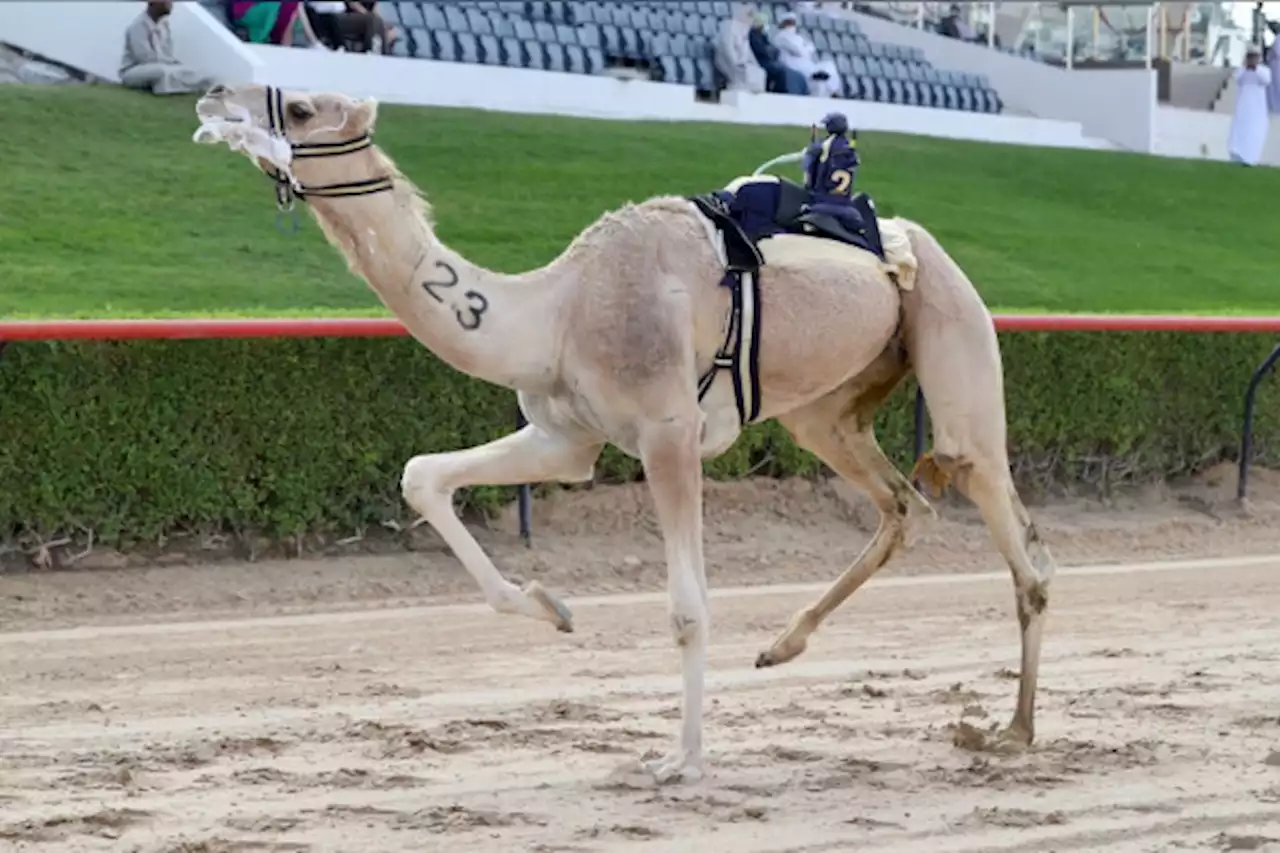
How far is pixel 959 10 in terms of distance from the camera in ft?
110

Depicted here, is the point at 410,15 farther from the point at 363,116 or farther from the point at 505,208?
the point at 363,116

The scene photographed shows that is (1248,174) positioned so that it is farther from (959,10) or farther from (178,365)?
(178,365)

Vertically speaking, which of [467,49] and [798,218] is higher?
[798,218]

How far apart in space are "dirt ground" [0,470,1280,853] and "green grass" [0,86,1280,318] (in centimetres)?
252

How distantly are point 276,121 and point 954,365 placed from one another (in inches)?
92.6

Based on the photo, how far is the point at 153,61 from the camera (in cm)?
1817

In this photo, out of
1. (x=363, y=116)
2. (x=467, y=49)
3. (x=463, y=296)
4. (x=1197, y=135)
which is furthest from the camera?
(x=1197, y=135)

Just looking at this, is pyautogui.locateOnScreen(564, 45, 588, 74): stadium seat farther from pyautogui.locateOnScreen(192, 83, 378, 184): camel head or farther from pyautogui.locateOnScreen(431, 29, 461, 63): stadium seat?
pyautogui.locateOnScreen(192, 83, 378, 184): camel head

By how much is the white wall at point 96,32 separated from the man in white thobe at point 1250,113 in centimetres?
1654

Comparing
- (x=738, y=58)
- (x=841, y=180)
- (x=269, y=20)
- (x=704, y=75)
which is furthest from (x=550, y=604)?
(x=738, y=58)

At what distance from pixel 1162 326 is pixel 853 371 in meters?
6.14

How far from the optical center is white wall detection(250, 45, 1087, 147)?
745 inches

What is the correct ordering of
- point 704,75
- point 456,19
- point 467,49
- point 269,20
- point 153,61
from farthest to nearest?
point 704,75 → point 456,19 → point 467,49 → point 269,20 → point 153,61

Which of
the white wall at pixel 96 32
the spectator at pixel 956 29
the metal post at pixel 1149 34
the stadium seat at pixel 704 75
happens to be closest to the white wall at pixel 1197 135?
the metal post at pixel 1149 34
